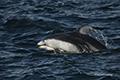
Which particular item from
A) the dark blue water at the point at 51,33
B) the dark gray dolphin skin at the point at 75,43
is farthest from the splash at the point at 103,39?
the dark gray dolphin skin at the point at 75,43

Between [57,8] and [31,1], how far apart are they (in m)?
2.50

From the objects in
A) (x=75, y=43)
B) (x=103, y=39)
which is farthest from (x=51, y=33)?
(x=75, y=43)

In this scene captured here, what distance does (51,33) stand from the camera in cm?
1417

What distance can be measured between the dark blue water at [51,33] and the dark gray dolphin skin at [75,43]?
249mm

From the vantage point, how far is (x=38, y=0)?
19.7 metres

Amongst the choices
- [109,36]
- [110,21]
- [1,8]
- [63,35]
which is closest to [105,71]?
[63,35]

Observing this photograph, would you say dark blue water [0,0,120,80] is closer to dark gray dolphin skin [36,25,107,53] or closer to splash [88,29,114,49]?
splash [88,29,114,49]

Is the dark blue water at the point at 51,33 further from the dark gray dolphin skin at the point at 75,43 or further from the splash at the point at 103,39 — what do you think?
the dark gray dolphin skin at the point at 75,43

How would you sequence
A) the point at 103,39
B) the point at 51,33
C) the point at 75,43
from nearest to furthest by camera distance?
1. the point at 75,43
2. the point at 103,39
3. the point at 51,33

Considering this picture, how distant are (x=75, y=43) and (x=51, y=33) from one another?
10.2ft

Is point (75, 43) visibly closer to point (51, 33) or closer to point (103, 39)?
point (103, 39)

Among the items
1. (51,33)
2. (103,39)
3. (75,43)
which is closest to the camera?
(75,43)

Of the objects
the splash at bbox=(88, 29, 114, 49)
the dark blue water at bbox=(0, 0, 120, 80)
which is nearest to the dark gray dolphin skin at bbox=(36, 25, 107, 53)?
the dark blue water at bbox=(0, 0, 120, 80)

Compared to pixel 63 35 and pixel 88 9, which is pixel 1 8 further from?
pixel 63 35
